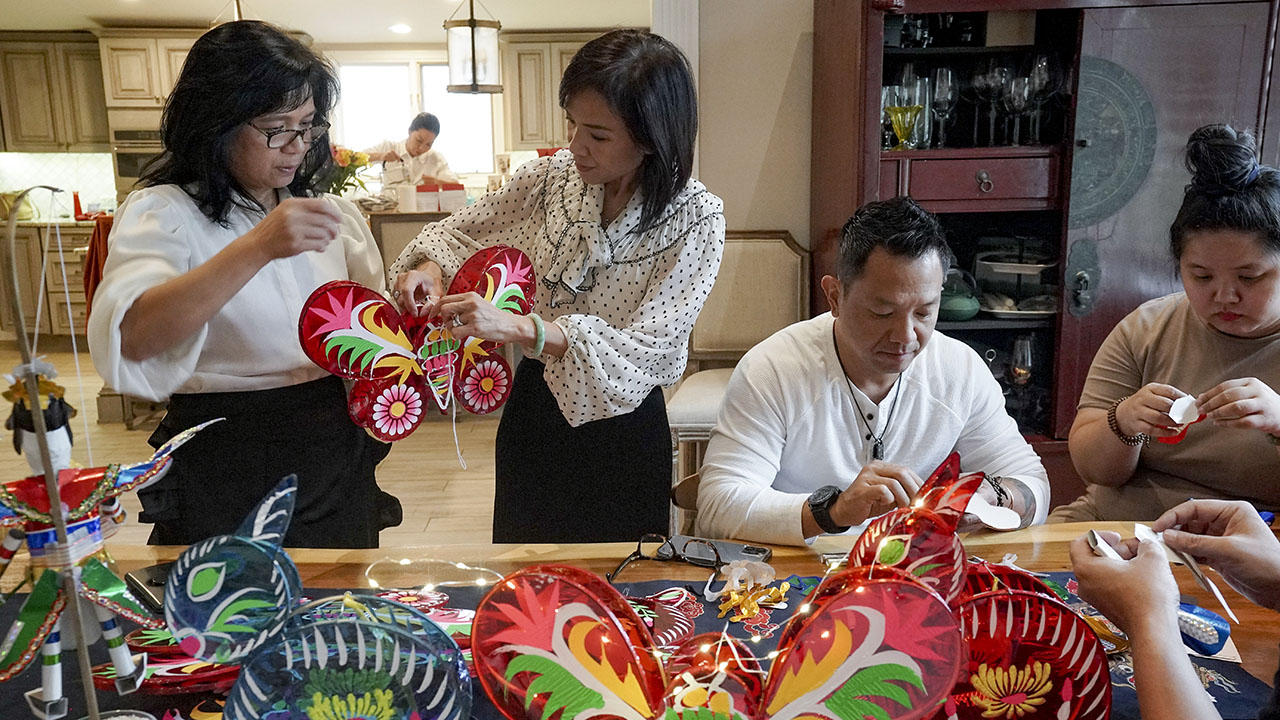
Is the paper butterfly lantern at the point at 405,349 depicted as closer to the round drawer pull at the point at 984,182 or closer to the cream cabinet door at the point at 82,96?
the round drawer pull at the point at 984,182

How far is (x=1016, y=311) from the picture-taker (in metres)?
2.89

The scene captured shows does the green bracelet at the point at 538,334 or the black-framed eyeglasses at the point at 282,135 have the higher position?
the black-framed eyeglasses at the point at 282,135

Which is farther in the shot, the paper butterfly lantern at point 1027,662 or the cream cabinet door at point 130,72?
the cream cabinet door at point 130,72

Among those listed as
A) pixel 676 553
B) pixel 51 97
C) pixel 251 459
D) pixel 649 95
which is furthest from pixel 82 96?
pixel 676 553

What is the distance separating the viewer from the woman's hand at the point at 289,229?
1082 mm

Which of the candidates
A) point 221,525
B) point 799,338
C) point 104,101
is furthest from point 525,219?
point 104,101

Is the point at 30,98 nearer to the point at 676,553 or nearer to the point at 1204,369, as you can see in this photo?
the point at 676,553

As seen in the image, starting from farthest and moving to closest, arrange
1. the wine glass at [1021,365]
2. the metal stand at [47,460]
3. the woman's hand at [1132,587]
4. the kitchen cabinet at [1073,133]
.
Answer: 1. the wine glass at [1021,365]
2. the kitchen cabinet at [1073,133]
3. the woman's hand at [1132,587]
4. the metal stand at [47,460]

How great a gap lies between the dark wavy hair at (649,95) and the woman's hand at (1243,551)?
857mm

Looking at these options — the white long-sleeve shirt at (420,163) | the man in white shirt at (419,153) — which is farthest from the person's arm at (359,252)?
the white long-sleeve shirt at (420,163)

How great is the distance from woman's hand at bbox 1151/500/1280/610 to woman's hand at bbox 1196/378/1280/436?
283mm

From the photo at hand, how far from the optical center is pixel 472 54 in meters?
4.60

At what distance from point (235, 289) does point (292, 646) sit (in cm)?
54

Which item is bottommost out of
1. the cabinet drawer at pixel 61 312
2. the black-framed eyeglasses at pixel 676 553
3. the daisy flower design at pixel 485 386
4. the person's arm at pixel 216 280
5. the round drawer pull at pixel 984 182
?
the cabinet drawer at pixel 61 312
